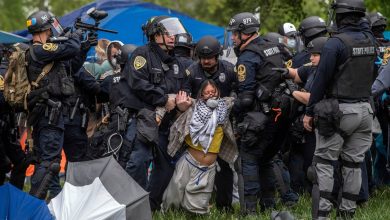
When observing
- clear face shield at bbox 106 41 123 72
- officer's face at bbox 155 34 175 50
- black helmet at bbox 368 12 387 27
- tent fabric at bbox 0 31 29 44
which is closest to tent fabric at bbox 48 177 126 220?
officer's face at bbox 155 34 175 50

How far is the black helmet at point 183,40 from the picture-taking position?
10.7 metres

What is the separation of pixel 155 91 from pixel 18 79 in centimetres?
153

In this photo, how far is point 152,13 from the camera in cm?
1756

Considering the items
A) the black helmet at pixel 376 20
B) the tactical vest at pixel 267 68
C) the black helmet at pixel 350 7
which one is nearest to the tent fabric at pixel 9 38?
the tactical vest at pixel 267 68

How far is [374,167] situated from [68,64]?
4295 mm

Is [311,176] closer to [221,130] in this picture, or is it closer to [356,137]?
[356,137]

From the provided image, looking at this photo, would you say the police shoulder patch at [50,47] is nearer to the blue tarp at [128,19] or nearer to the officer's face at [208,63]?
the officer's face at [208,63]

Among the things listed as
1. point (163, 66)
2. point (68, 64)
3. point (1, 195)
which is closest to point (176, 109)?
point (163, 66)

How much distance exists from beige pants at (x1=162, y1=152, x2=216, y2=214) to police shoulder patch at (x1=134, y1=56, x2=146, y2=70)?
1111 millimetres

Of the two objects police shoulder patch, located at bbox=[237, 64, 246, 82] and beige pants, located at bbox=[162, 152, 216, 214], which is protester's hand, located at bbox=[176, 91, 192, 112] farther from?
police shoulder patch, located at bbox=[237, 64, 246, 82]

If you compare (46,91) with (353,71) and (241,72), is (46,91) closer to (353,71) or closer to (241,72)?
(241,72)

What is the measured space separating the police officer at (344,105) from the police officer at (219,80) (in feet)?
5.15

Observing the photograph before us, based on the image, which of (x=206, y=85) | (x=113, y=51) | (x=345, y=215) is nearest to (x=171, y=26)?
(x=206, y=85)

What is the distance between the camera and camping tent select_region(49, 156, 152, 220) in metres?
7.68
